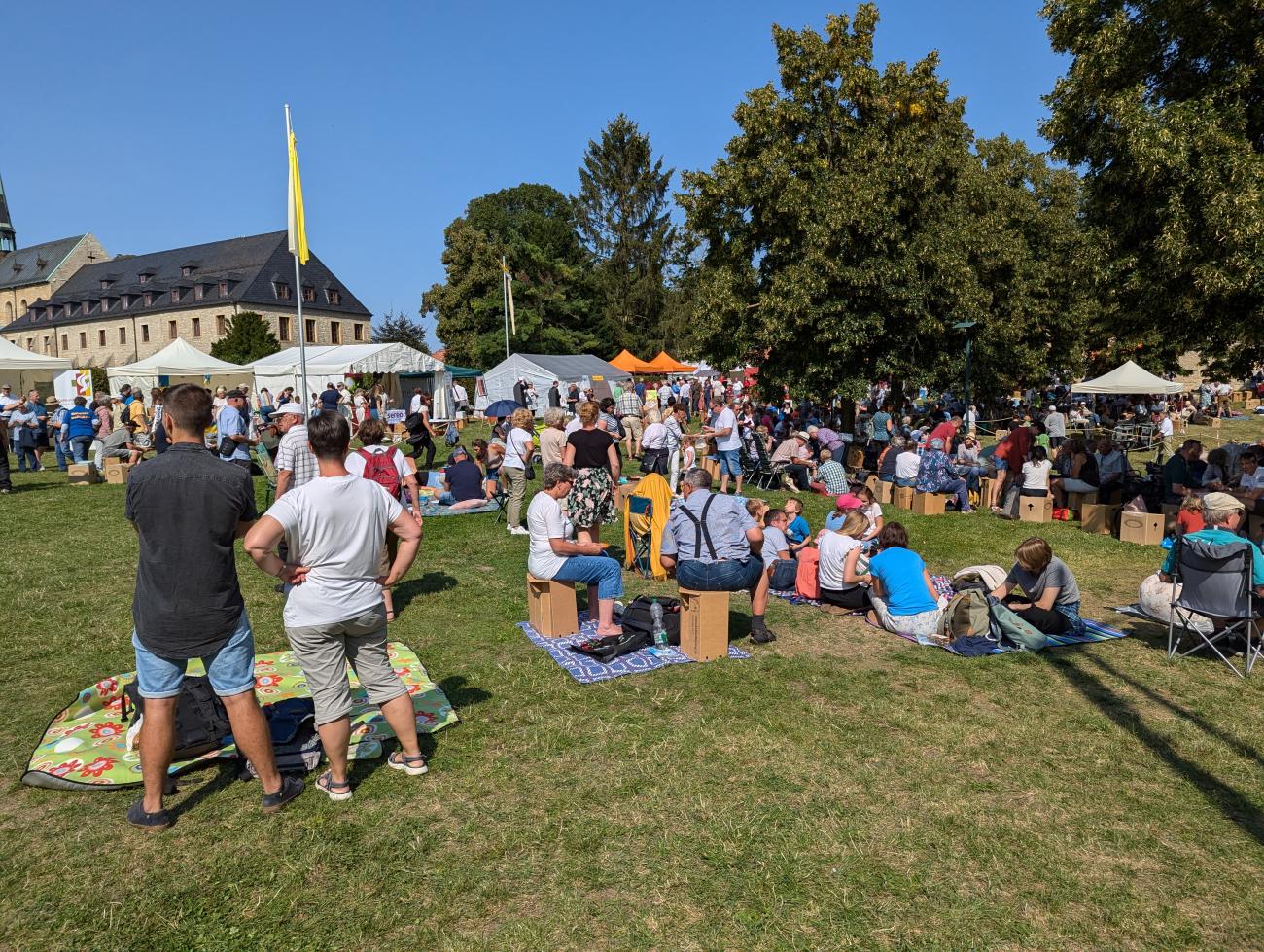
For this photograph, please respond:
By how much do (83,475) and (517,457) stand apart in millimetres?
10268

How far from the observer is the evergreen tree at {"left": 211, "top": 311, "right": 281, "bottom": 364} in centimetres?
4603

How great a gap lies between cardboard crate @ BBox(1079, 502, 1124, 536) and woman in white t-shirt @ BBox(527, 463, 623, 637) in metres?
7.83

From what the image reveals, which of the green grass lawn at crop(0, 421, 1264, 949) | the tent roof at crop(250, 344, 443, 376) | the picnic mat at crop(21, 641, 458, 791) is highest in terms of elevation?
the tent roof at crop(250, 344, 443, 376)

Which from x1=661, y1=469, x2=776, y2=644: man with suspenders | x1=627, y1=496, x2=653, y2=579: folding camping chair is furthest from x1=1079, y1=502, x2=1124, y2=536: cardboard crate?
x1=661, y1=469, x2=776, y2=644: man with suspenders

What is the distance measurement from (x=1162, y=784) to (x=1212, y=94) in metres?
10.5

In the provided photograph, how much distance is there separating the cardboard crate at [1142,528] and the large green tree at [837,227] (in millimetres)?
7865

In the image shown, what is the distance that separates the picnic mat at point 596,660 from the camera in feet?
18.9

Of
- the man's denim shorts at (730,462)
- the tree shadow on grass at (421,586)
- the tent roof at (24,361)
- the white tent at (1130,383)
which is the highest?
the tent roof at (24,361)

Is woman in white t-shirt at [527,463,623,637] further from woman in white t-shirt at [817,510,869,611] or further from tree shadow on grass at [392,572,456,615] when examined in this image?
woman in white t-shirt at [817,510,869,611]

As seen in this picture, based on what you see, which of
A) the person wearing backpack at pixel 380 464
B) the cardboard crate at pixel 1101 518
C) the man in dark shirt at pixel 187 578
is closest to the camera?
the man in dark shirt at pixel 187 578

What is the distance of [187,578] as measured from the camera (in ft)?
11.4

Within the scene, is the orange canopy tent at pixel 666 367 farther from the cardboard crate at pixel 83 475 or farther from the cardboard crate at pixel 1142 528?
the cardboard crate at pixel 1142 528

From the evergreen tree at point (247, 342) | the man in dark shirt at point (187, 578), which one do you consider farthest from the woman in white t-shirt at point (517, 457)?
the evergreen tree at point (247, 342)

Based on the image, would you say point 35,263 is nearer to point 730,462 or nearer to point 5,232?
point 5,232
